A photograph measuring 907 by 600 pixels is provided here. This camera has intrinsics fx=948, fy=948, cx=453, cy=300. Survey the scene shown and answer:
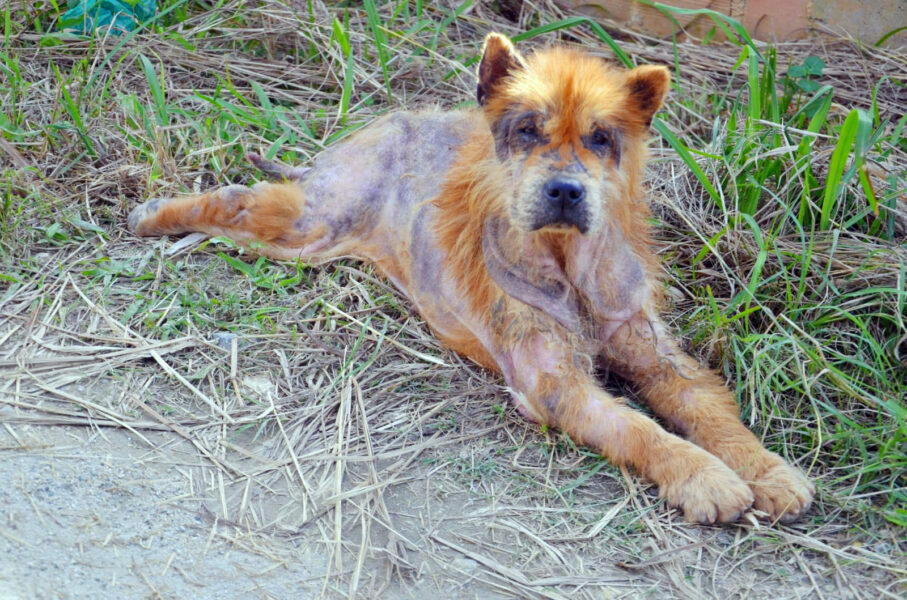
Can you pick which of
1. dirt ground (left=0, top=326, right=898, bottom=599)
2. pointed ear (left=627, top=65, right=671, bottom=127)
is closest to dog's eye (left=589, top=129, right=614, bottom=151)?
pointed ear (left=627, top=65, right=671, bottom=127)

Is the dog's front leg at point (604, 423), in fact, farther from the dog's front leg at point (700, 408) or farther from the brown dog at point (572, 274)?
the dog's front leg at point (700, 408)

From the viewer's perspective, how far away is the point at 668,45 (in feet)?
20.7

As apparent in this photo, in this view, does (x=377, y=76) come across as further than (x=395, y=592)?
Yes

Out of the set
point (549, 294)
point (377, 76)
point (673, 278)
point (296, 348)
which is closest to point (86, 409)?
point (296, 348)

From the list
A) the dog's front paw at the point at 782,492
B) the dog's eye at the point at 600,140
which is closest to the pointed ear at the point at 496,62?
the dog's eye at the point at 600,140

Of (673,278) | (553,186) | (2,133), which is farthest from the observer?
(2,133)

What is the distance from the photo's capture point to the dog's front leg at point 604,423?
3479 mm

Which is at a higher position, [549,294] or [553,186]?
[553,186]

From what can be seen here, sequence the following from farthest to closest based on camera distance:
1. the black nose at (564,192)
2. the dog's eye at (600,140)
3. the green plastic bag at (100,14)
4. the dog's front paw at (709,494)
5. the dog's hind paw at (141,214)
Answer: the green plastic bag at (100,14) → the dog's hind paw at (141,214) → the dog's eye at (600,140) → the black nose at (564,192) → the dog's front paw at (709,494)

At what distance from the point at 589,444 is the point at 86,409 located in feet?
6.63

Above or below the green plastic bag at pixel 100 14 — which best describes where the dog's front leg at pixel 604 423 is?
below

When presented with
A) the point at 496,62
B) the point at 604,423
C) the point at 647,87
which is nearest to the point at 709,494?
the point at 604,423

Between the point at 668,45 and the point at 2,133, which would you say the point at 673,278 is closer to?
the point at 668,45

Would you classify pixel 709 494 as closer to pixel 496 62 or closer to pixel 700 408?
pixel 700 408
